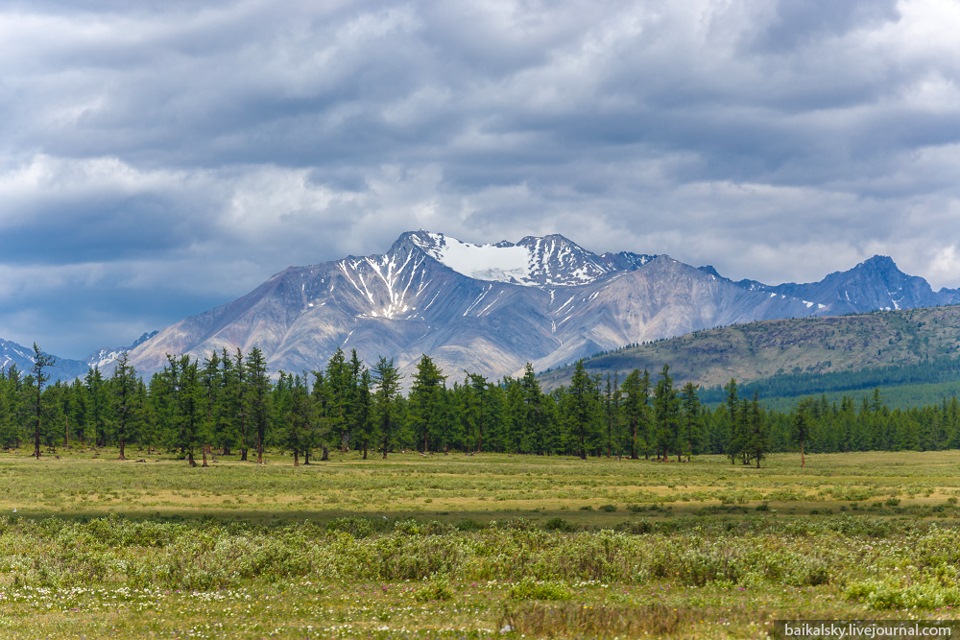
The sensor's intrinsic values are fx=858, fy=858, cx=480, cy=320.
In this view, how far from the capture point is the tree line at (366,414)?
388ft

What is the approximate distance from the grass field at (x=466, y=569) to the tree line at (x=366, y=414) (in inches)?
2449

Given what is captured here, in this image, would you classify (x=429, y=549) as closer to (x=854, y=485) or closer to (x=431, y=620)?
(x=431, y=620)

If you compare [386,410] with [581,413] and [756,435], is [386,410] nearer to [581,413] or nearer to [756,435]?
[581,413]

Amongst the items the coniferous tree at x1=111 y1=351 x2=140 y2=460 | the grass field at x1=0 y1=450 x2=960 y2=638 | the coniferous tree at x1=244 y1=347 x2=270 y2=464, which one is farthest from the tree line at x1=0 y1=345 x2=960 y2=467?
the grass field at x1=0 y1=450 x2=960 y2=638

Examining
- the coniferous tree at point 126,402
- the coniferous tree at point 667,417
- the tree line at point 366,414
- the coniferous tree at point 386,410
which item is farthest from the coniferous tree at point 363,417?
the coniferous tree at point 667,417

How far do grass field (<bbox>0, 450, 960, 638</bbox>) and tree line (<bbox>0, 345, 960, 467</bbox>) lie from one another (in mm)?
62202

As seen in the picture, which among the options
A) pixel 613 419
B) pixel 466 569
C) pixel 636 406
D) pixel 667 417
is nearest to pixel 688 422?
pixel 667 417

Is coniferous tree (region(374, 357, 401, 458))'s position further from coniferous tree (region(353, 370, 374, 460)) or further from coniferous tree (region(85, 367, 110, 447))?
coniferous tree (region(85, 367, 110, 447))

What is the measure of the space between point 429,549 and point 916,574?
14.6 meters

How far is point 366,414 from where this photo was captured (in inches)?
4855

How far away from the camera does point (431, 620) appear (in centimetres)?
1956

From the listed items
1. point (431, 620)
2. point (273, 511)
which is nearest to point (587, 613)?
point (431, 620)

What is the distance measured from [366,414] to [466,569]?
98081 mm

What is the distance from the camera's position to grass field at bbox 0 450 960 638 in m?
18.9
